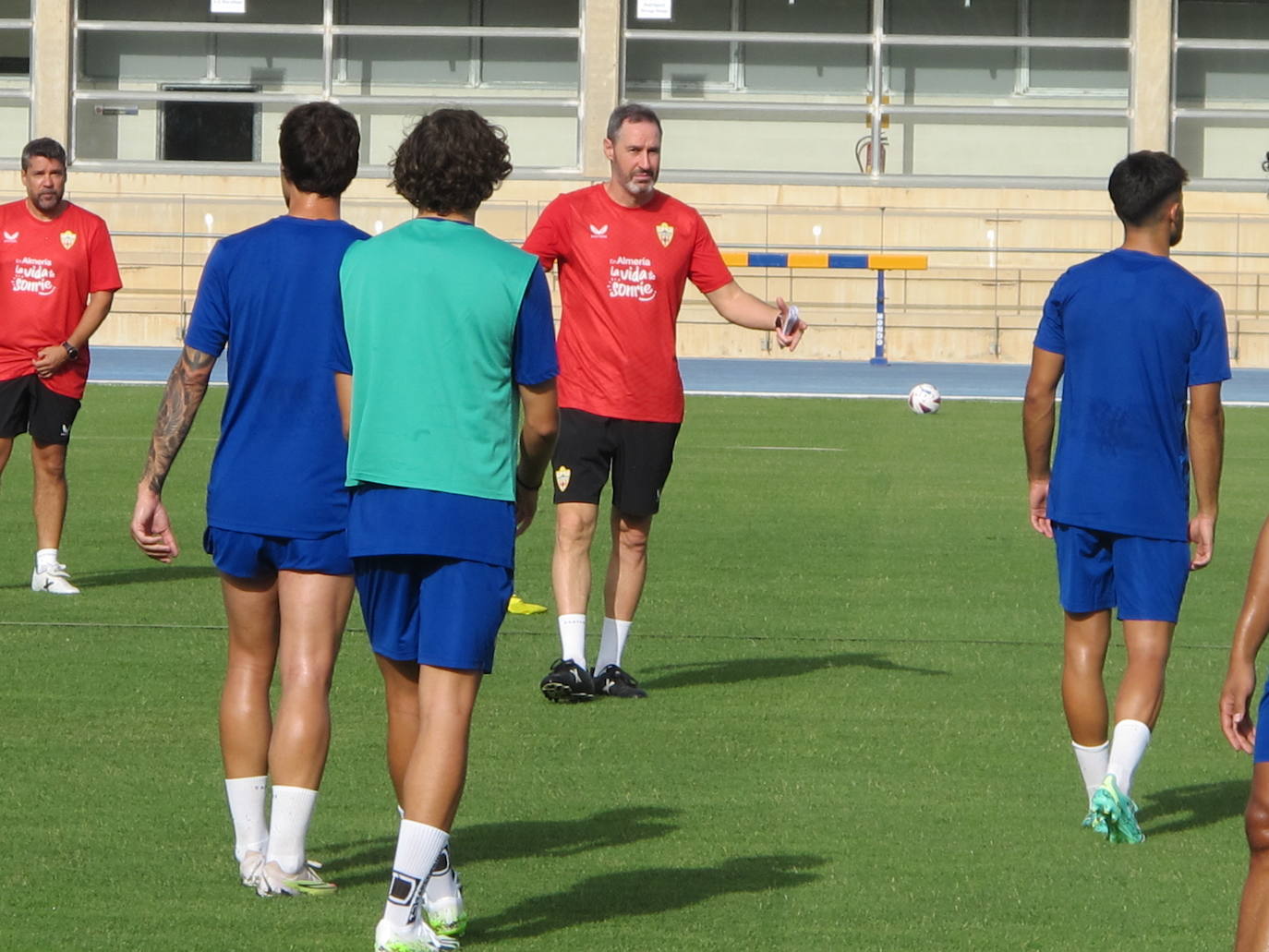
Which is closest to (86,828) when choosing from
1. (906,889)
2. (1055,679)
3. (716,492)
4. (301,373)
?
(301,373)

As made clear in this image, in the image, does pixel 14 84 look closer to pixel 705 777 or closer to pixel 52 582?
pixel 52 582

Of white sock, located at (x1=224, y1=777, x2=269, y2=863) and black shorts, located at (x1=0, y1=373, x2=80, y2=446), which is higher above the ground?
black shorts, located at (x1=0, y1=373, x2=80, y2=446)

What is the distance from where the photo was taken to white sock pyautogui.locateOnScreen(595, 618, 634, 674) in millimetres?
8203

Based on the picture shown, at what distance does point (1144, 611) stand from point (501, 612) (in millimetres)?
2247

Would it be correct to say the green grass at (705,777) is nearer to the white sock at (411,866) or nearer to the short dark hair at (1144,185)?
the white sock at (411,866)

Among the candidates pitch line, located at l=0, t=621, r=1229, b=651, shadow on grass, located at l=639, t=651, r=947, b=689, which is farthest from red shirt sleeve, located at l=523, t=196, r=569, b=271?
pitch line, located at l=0, t=621, r=1229, b=651

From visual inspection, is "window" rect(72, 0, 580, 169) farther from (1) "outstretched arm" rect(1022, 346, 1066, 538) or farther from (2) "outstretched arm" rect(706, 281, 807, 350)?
(1) "outstretched arm" rect(1022, 346, 1066, 538)

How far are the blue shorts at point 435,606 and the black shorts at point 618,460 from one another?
11.3 feet

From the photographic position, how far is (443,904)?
4918mm

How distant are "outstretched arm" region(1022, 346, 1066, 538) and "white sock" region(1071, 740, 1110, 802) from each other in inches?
25.9

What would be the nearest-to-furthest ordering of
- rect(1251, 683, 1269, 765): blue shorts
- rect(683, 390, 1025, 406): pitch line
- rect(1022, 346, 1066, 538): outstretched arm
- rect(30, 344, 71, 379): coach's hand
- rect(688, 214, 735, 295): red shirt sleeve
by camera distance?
rect(1251, 683, 1269, 765): blue shorts
rect(1022, 346, 1066, 538): outstretched arm
rect(688, 214, 735, 295): red shirt sleeve
rect(30, 344, 71, 379): coach's hand
rect(683, 390, 1025, 406): pitch line

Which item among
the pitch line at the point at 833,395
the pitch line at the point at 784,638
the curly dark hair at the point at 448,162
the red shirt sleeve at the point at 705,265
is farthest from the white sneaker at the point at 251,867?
the pitch line at the point at 833,395

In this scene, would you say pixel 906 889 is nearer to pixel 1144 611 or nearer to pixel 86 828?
pixel 1144 611

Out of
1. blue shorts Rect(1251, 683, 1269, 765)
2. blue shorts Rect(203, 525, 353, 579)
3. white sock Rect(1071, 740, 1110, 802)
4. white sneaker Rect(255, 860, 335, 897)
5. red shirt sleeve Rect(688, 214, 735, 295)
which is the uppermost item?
red shirt sleeve Rect(688, 214, 735, 295)
